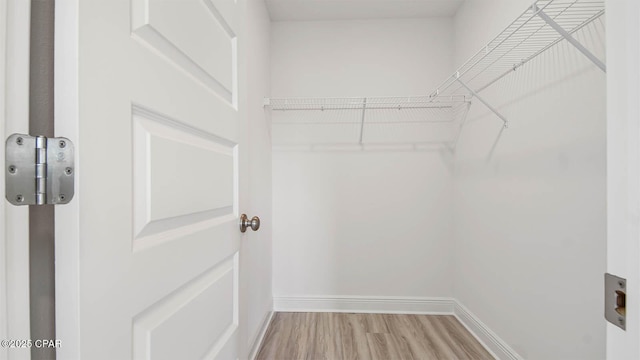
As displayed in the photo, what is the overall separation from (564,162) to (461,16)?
4.80ft

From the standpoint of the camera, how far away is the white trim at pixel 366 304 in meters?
2.32

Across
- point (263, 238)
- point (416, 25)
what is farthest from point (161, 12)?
point (416, 25)

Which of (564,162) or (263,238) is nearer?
(564,162)

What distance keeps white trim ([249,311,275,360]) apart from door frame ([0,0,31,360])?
1.65 m

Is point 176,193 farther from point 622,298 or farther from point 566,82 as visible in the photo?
point 566,82

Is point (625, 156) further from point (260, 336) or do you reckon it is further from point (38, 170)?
point (260, 336)

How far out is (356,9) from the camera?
2242 millimetres

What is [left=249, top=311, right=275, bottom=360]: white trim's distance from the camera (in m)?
1.75

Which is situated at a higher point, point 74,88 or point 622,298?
point 74,88

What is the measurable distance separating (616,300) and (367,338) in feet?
5.82

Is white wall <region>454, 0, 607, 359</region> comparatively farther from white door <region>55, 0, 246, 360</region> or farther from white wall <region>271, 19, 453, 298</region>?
white door <region>55, 0, 246, 360</region>

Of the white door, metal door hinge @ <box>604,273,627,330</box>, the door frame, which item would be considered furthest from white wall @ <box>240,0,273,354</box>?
metal door hinge @ <box>604,273,627,330</box>

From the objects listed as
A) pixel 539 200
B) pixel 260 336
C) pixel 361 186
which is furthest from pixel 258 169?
pixel 539 200

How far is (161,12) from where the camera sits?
20.2 inches
